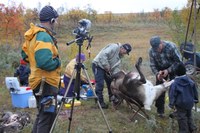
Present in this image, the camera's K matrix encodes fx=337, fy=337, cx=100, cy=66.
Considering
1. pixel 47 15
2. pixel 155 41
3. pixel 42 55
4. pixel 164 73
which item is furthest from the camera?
pixel 164 73

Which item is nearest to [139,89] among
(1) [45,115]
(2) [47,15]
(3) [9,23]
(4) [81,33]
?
(4) [81,33]

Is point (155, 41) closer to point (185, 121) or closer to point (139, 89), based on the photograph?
point (139, 89)

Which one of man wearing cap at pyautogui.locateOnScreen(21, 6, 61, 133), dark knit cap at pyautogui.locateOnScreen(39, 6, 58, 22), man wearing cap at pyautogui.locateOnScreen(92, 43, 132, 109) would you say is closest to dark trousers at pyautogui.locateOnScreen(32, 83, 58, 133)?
man wearing cap at pyautogui.locateOnScreen(21, 6, 61, 133)

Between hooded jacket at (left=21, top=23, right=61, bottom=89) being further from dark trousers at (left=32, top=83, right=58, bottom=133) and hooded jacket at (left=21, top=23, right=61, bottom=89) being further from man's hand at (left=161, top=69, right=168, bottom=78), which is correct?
man's hand at (left=161, top=69, right=168, bottom=78)

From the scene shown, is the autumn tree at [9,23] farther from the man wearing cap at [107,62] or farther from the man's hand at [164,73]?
the man's hand at [164,73]

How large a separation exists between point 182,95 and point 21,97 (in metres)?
3.20

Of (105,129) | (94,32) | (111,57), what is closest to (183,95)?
(105,129)

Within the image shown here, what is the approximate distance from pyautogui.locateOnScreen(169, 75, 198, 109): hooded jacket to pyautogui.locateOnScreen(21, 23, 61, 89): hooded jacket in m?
1.81

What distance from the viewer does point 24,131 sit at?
5.02m

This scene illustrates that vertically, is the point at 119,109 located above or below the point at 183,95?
below

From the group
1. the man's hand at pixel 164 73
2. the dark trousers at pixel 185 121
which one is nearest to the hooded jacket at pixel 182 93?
the dark trousers at pixel 185 121

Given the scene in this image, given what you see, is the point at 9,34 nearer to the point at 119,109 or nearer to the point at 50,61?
the point at 119,109

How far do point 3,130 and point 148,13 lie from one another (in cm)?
5596

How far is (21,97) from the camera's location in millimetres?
6504
